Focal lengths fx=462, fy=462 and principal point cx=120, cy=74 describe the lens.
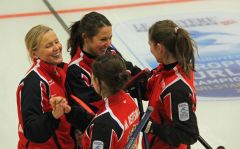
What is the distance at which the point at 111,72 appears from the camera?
6.09 ft

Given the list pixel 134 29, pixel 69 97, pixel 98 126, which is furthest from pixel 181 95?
pixel 134 29

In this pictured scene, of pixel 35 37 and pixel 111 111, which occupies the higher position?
pixel 35 37

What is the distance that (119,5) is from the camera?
634cm

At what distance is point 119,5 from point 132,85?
4.27 metres

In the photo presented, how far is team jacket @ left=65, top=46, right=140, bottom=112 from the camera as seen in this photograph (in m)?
2.17

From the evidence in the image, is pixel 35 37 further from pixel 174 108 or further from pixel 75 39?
pixel 174 108

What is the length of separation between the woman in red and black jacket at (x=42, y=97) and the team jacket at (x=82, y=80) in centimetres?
5

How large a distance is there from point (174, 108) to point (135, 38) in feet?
10.9

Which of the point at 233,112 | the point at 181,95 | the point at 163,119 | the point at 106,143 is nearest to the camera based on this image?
the point at 106,143

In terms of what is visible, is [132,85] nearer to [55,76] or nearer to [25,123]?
[55,76]

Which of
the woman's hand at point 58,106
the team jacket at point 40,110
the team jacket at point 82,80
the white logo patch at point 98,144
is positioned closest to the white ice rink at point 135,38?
the team jacket at point 40,110

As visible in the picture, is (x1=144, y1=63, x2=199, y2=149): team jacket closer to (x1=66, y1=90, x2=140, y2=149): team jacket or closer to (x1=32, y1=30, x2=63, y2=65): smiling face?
(x1=66, y1=90, x2=140, y2=149): team jacket

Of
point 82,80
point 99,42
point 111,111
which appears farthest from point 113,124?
point 99,42

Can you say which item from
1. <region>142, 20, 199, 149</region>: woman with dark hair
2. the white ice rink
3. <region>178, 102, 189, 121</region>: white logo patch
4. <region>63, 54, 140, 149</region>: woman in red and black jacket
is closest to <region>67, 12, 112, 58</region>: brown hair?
<region>142, 20, 199, 149</region>: woman with dark hair
